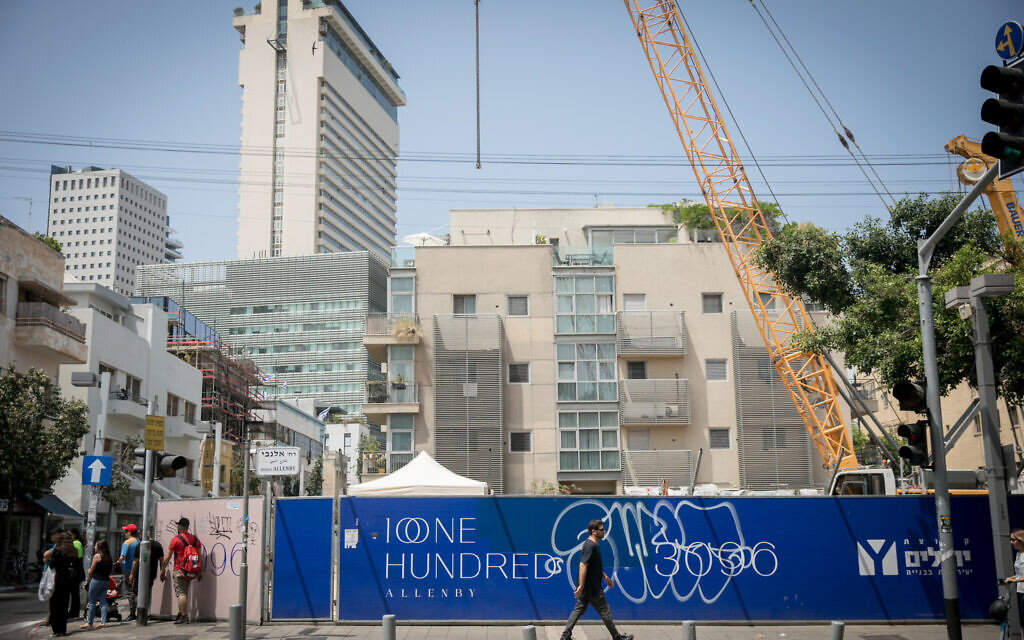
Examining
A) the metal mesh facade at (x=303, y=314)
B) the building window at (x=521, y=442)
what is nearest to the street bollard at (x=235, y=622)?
the building window at (x=521, y=442)

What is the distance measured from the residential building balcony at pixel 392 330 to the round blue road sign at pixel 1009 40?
1524 inches

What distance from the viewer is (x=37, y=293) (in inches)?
1629

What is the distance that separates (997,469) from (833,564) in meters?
3.59

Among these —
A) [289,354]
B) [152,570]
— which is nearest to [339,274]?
[289,354]

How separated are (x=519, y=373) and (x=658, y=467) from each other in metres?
8.70

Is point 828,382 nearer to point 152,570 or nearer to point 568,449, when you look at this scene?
point 568,449

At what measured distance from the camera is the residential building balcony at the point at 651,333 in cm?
4850

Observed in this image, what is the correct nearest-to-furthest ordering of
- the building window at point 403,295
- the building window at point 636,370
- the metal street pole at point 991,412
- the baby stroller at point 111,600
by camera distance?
the metal street pole at point 991,412 → the baby stroller at point 111,600 → the building window at point 636,370 → the building window at point 403,295

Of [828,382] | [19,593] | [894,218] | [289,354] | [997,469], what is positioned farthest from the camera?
[289,354]

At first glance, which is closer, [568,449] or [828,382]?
[828,382]

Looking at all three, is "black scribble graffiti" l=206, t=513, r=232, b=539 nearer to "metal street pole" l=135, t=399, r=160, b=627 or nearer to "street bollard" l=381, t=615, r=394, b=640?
"metal street pole" l=135, t=399, r=160, b=627

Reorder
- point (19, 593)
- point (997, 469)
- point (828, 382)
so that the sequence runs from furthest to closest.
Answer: point (828, 382) < point (19, 593) < point (997, 469)

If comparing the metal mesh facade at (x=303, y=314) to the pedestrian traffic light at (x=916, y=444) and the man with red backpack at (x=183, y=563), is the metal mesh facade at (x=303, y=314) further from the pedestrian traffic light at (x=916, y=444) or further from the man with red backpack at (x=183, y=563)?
the pedestrian traffic light at (x=916, y=444)

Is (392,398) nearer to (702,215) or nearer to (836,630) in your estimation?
(702,215)
